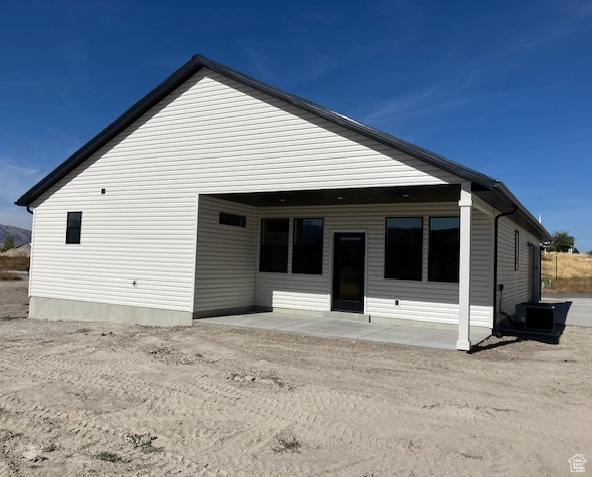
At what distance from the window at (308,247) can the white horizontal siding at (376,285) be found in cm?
16

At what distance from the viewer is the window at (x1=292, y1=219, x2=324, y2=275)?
12984 millimetres

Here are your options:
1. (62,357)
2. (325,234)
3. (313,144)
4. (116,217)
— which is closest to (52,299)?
(116,217)

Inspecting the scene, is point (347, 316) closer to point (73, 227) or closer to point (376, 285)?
point (376, 285)

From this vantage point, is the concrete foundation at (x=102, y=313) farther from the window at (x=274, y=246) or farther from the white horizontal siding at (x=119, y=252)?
the window at (x=274, y=246)

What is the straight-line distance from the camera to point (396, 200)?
454 inches

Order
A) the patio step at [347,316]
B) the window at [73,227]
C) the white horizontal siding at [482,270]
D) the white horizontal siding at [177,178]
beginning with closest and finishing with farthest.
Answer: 1. the white horizontal siding at [177,178]
2. the white horizontal siding at [482,270]
3. the patio step at [347,316]
4. the window at [73,227]

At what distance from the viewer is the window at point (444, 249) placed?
11.2m

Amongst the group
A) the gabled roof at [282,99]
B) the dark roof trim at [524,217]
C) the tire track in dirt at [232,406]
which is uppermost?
the gabled roof at [282,99]

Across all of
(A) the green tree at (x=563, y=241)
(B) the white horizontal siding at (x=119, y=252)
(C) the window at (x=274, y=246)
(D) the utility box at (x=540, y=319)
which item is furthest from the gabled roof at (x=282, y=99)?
(A) the green tree at (x=563, y=241)

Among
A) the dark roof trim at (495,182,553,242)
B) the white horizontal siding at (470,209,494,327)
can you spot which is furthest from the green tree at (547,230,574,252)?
the white horizontal siding at (470,209,494,327)

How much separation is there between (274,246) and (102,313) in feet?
16.5

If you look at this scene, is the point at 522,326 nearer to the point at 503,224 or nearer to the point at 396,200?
the point at 503,224

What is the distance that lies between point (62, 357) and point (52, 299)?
7018 millimetres

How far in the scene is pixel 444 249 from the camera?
37.2 ft
